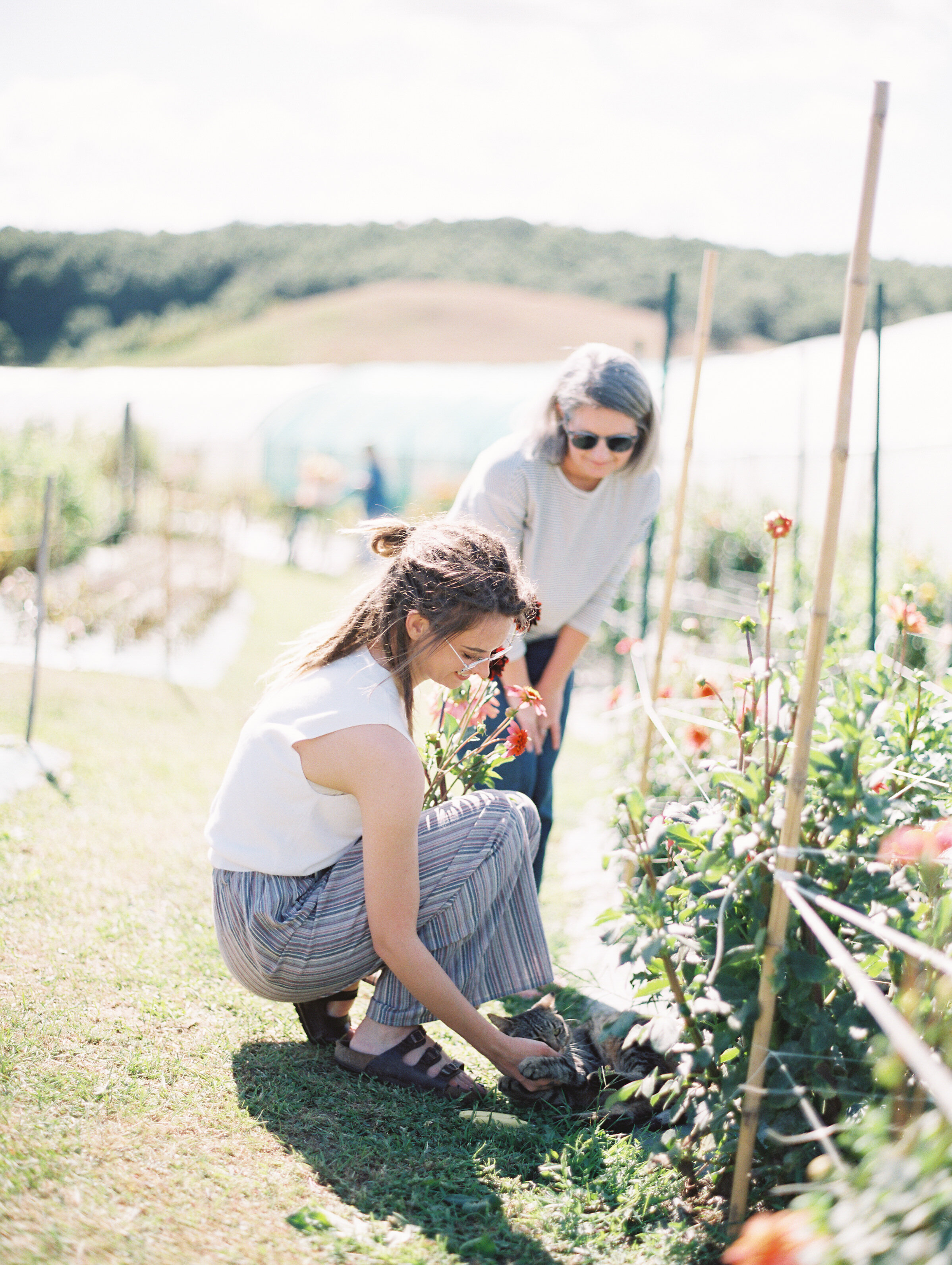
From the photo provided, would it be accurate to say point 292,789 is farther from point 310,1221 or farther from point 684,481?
point 684,481

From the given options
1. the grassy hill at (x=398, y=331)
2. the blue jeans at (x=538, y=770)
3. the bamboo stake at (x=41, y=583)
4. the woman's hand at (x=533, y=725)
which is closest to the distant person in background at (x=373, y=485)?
the bamboo stake at (x=41, y=583)

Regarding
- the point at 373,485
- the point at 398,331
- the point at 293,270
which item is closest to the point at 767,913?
the point at 373,485

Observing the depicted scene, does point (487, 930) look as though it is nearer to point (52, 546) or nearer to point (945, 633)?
point (945, 633)

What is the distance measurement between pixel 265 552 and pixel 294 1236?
42.1 ft

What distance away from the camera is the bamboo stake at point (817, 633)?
1.31 meters

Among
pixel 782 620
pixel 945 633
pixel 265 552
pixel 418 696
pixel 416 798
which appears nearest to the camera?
pixel 416 798

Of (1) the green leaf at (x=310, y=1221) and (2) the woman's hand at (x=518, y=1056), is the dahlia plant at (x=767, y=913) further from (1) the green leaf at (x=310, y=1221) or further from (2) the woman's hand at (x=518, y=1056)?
(1) the green leaf at (x=310, y=1221)

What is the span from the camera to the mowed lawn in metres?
1.44

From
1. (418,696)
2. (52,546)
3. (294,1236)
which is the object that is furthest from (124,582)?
(294,1236)

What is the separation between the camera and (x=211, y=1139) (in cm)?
167

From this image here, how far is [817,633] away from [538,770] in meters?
1.34

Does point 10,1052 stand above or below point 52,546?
below

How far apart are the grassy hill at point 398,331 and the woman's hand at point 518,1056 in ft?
114

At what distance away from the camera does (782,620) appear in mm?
1972
